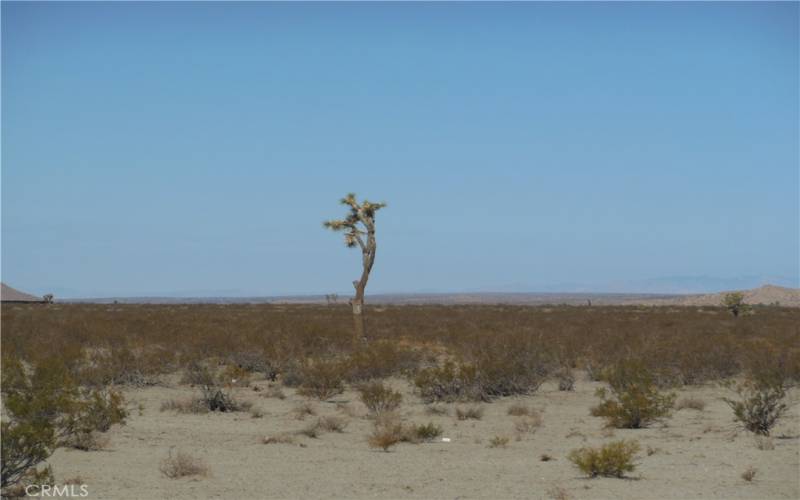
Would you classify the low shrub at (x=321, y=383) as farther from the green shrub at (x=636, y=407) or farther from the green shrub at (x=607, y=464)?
the green shrub at (x=607, y=464)

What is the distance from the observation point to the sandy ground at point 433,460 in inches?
388

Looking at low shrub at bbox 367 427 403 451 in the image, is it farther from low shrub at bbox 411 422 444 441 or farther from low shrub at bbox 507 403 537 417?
low shrub at bbox 507 403 537 417

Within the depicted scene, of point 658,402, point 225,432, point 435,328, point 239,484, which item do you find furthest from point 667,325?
point 239,484

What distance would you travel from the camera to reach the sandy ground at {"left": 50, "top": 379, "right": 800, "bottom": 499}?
9859 mm

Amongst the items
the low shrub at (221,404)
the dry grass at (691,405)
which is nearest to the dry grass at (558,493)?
the dry grass at (691,405)

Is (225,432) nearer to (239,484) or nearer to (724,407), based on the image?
(239,484)

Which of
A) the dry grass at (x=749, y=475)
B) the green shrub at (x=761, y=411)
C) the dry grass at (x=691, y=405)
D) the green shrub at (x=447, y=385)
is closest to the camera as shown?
the dry grass at (x=749, y=475)

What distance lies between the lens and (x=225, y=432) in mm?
14242

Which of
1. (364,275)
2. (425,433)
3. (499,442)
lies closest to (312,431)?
(425,433)

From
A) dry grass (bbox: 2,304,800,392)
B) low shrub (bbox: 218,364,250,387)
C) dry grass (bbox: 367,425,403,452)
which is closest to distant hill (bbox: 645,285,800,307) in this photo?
dry grass (bbox: 2,304,800,392)

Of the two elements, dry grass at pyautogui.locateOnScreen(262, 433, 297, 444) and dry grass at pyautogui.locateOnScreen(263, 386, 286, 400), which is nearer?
dry grass at pyautogui.locateOnScreen(262, 433, 297, 444)

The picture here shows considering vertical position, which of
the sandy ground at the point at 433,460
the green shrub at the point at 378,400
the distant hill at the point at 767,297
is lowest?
the sandy ground at the point at 433,460

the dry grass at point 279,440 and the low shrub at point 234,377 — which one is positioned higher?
the low shrub at point 234,377

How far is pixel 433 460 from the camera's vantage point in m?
11.8
